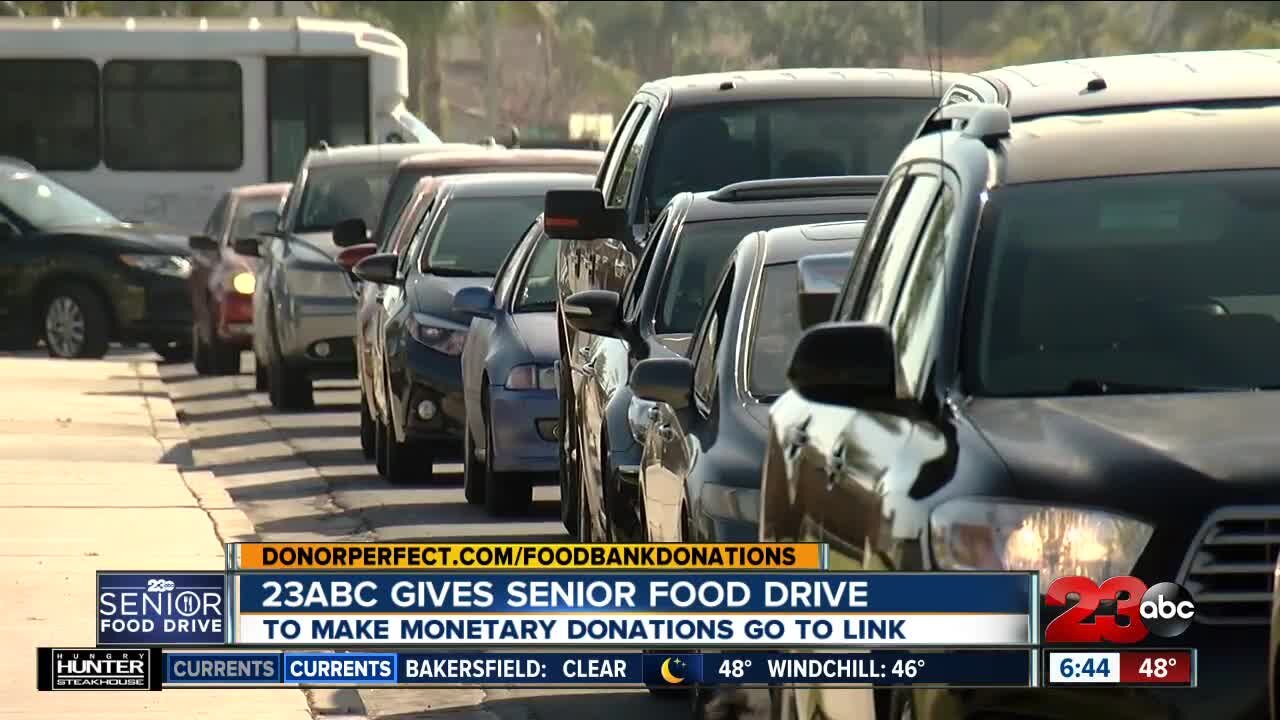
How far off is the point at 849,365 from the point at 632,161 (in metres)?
8.63

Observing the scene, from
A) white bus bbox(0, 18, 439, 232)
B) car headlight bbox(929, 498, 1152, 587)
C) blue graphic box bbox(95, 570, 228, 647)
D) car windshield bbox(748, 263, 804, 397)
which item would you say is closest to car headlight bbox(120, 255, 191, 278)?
white bus bbox(0, 18, 439, 232)

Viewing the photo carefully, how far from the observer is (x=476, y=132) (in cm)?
12988

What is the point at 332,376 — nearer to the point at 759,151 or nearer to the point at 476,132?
the point at 759,151

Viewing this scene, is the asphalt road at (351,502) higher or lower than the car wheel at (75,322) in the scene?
higher

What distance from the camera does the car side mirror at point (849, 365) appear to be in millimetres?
6445

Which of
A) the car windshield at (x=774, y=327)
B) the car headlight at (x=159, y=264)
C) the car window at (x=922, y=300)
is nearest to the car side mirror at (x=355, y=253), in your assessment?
the car headlight at (x=159, y=264)

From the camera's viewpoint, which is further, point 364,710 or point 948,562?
point 364,710

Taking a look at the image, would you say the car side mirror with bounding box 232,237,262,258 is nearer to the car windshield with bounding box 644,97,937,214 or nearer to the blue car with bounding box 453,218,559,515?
the blue car with bounding box 453,218,559,515

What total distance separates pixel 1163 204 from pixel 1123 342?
46 centimetres

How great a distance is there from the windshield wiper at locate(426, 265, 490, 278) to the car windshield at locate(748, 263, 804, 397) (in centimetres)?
845

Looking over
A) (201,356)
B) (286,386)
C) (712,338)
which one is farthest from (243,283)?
(712,338)

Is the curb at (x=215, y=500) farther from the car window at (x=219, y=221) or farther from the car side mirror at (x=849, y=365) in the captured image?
the car side mirror at (x=849, y=365)

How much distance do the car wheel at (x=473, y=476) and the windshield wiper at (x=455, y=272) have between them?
1.96 metres

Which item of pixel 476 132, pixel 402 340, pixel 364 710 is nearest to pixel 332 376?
pixel 402 340
